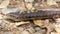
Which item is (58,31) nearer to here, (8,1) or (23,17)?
(23,17)

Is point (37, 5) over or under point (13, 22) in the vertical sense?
over

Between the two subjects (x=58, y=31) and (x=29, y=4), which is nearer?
(x=58, y=31)

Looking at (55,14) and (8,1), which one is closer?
(55,14)

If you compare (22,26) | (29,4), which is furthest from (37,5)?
(22,26)

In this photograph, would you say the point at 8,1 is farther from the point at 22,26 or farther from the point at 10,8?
the point at 22,26

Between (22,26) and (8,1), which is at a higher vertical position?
(8,1)

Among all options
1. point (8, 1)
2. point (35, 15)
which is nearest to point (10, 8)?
point (8, 1)

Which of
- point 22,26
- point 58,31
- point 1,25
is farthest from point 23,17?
point 58,31
